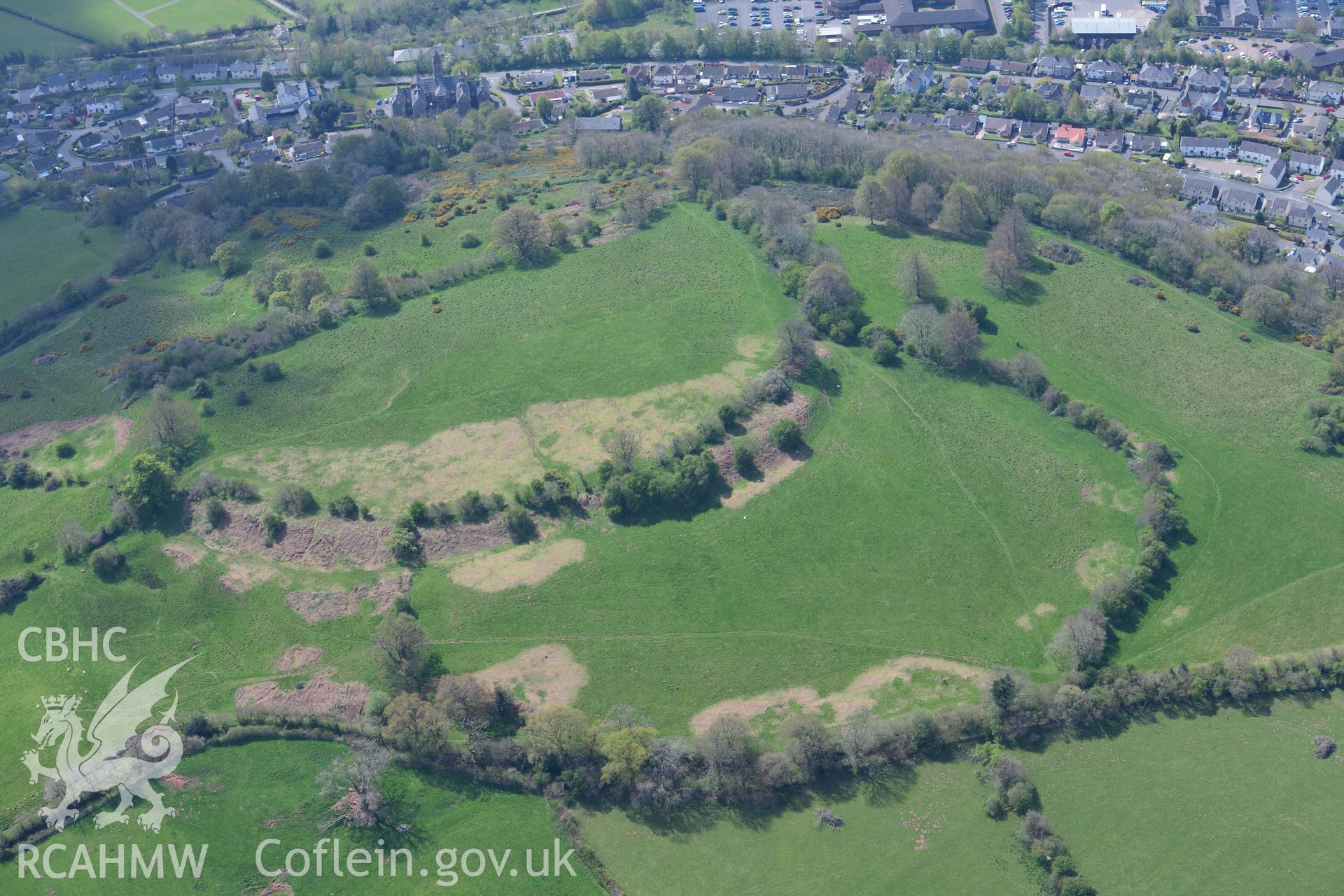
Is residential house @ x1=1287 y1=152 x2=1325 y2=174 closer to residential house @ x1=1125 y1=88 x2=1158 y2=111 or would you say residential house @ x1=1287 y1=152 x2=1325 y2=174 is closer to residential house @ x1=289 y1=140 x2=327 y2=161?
residential house @ x1=1125 y1=88 x2=1158 y2=111

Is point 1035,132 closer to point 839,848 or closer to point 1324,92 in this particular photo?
point 1324,92

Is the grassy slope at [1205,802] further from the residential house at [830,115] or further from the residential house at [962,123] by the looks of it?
the residential house at [830,115]

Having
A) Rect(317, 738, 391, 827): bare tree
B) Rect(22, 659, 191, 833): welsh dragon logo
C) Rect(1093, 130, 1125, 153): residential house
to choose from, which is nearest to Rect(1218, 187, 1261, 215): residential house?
Rect(1093, 130, 1125, 153): residential house

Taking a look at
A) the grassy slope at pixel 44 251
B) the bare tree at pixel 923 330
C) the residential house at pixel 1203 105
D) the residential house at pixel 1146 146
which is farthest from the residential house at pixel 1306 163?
the grassy slope at pixel 44 251

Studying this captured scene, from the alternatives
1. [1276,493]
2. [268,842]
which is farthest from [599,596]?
[1276,493]

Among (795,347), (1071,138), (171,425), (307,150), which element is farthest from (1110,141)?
(171,425)

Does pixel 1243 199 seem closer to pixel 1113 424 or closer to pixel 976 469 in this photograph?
pixel 1113 424
